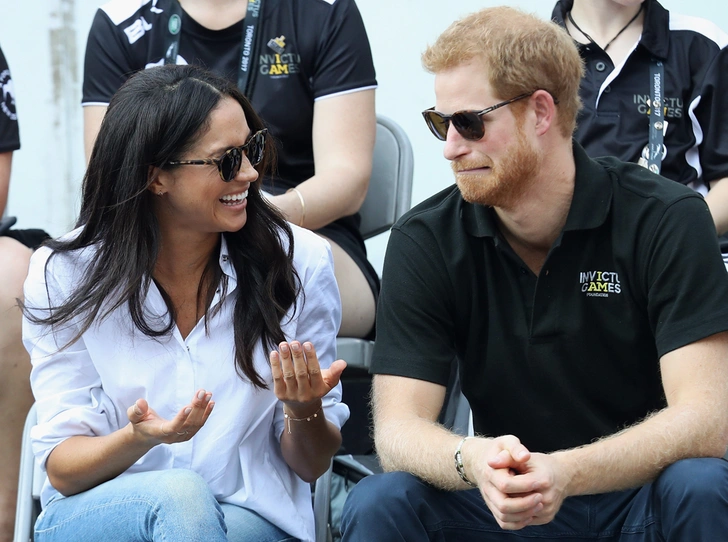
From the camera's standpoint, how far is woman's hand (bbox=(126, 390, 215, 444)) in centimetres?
201

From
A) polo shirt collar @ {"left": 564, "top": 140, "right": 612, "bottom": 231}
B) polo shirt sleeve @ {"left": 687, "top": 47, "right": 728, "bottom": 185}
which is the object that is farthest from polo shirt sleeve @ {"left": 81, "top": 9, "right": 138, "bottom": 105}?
polo shirt sleeve @ {"left": 687, "top": 47, "right": 728, "bottom": 185}

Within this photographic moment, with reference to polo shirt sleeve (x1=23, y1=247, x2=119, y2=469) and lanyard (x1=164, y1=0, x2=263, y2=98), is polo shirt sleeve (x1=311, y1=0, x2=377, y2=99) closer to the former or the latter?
lanyard (x1=164, y1=0, x2=263, y2=98)

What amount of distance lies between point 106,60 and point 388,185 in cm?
98

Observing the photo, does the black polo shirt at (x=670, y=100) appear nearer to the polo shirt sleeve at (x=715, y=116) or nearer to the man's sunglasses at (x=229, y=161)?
the polo shirt sleeve at (x=715, y=116)

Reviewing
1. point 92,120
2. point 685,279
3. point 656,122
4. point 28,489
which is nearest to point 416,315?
point 685,279

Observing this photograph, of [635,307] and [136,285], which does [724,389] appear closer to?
[635,307]

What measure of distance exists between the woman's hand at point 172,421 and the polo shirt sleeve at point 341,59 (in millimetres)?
1375

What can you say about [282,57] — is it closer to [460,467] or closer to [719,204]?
[719,204]

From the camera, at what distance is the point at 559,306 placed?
2324 mm

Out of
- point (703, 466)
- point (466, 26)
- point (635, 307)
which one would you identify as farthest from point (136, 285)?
point (703, 466)

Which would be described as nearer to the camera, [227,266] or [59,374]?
[59,374]

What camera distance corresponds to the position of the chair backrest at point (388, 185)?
3389 mm

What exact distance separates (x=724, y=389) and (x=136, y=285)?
1.29 meters

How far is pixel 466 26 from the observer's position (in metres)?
2.42
